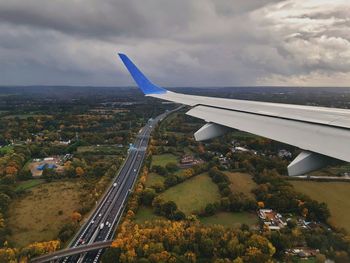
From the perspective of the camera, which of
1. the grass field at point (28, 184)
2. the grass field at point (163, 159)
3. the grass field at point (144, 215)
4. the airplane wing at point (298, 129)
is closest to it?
the airplane wing at point (298, 129)

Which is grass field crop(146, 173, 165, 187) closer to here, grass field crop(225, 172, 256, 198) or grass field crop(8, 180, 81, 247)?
grass field crop(8, 180, 81, 247)

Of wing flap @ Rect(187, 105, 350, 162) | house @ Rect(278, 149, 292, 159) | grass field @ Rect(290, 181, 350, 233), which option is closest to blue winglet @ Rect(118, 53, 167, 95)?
wing flap @ Rect(187, 105, 350, 162)

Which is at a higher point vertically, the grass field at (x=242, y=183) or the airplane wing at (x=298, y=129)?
the airplane wing at (x=298, y=129)

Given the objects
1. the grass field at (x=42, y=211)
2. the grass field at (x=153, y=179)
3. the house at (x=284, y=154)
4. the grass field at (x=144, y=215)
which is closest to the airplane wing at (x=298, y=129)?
the grass field at (x=144, y=215)

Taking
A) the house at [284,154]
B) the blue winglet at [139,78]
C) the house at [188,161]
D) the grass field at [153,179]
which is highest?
the blue winglet at [139,78]

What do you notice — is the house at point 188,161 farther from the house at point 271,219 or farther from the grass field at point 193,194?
the house at point 271,219

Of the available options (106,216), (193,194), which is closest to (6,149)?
(106,216)
